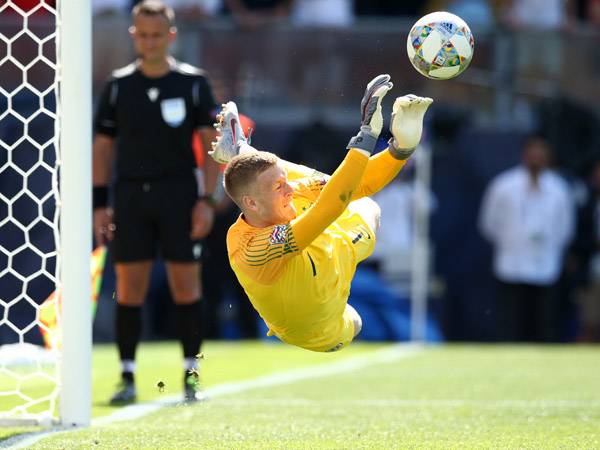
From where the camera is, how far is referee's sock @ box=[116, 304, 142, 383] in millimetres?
7645

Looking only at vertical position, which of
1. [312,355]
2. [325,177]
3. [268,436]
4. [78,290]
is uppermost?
[325,177]

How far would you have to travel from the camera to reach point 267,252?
5262 millimetres

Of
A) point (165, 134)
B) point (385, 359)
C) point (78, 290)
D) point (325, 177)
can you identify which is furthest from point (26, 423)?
point (385, 359)

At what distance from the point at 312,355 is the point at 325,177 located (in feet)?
18.9

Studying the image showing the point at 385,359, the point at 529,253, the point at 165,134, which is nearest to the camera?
the point at 165,134

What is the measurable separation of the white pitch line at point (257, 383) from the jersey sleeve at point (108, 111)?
1736 mm

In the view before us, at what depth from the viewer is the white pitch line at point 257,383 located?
5.74 meters

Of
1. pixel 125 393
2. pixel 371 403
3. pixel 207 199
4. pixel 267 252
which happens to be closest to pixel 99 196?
pixel 207 199

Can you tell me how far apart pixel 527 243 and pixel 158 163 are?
5.85 metres

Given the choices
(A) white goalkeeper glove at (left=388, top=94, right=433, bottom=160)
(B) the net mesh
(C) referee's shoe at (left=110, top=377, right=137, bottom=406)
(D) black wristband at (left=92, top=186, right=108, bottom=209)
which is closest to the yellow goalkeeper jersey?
(A) white goalkeeper glove at (left=388, top=94, right=433, bottom=160)

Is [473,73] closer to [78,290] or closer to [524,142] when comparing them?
[524,142]

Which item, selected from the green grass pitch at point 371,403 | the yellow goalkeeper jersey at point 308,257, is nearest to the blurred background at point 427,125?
the green grass pitch at point 371,403

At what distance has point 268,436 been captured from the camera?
5.74 m

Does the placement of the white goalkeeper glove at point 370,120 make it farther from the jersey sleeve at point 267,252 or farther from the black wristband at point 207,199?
the black wristband at point 207,199
